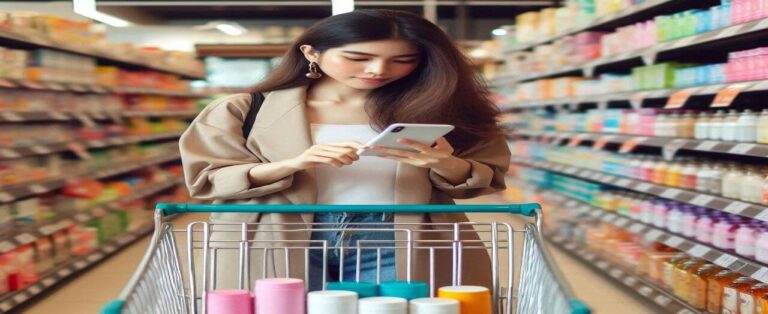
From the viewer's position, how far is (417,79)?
2.49 metres

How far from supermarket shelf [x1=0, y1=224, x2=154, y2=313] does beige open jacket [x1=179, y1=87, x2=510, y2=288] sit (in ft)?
10.6

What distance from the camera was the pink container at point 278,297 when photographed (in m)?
1.80

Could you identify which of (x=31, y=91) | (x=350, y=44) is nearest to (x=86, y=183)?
(x=31, y=91)

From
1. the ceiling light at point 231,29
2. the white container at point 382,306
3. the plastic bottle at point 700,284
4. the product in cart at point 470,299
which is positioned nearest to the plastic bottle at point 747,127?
the plastic bottle at point 700,284

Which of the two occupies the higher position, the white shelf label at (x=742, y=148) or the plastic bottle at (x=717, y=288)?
the white shelf label at (x=742, y=148)

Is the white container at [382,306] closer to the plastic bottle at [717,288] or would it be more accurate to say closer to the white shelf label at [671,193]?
the plastic bottle at [717,288]

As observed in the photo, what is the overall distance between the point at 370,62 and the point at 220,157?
428 millimetres

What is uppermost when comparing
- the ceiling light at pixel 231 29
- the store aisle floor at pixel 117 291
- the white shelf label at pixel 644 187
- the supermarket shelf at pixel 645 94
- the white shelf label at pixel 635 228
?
the ceiling light at pixel 231 29

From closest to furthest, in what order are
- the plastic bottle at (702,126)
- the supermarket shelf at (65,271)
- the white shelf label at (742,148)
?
the white shelf label at (742,148)
the plastic bottle at (702,126)
the supermarket shelf at (65,271)

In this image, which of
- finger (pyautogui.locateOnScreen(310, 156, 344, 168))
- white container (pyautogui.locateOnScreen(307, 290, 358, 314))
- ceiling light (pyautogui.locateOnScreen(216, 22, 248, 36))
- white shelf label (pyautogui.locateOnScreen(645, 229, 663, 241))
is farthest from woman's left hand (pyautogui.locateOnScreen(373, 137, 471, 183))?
ceiling light (pyautogui.locateOnScreen(216, 22, 248, 36))

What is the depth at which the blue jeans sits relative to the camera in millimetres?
2281

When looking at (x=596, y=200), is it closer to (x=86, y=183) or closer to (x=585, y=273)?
(x=585, y=273)

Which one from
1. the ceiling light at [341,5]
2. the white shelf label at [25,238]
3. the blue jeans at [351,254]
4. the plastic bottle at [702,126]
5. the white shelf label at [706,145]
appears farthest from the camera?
the ceiling light at [341,5]

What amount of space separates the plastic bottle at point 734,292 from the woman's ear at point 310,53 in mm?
2673
